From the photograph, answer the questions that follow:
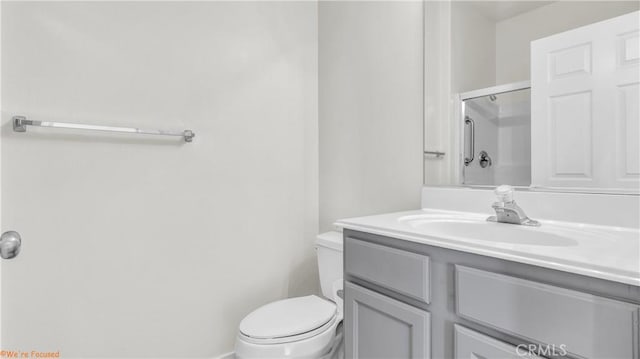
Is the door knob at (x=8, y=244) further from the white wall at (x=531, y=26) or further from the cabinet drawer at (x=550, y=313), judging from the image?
the white wall at (x=531, y=26)

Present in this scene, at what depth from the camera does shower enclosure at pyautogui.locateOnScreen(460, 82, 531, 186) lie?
1162 mm

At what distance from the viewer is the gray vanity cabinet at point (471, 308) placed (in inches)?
23.7

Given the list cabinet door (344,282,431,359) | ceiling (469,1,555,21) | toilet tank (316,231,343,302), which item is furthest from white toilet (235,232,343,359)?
ceiling (469,1,555,21)

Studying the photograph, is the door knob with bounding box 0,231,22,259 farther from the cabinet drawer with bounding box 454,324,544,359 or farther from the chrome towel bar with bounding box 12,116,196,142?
the cabinet drawer with bounding box 454,324,544,359

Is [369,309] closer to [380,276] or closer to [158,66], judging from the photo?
[380,276]

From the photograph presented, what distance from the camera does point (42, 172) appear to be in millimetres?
1229

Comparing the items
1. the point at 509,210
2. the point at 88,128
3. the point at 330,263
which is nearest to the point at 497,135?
the point at 509,210

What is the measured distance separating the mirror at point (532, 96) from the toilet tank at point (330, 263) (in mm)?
486

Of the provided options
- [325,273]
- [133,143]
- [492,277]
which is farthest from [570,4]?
[133,143]

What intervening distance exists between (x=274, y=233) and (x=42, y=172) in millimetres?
979

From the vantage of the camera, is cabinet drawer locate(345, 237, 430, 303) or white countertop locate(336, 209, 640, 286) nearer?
white countertop locate(336, 209, 640, 286)

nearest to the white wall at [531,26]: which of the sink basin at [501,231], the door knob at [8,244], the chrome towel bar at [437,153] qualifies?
the chrome towel bar at [437,153]

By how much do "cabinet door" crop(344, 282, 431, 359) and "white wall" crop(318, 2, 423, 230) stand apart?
59cm

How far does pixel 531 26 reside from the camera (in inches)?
46.0
